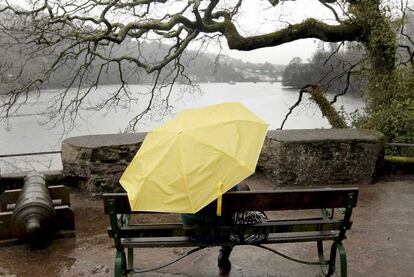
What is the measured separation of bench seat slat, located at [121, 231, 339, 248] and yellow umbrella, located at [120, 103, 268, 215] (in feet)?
1.55

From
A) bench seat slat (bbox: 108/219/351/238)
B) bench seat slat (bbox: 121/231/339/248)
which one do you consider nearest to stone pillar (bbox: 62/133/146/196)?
bench seat slat (bbox: 121/231/339/248)

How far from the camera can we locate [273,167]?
7.71 m

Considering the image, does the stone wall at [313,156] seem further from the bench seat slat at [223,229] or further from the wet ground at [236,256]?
the bench seat slat at [223,229]

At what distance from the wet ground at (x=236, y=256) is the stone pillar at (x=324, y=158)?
1.48 metres

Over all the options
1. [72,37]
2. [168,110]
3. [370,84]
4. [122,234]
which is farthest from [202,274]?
[168,110]

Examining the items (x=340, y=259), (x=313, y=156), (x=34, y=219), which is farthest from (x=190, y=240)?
(x=313, y=156)

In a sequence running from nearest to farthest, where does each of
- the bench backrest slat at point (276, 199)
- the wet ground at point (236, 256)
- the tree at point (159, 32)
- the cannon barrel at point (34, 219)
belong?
the bench backrest slat at point (276, 199) → the wet ground at point (236, 256) → the cannon barrel at point (34, 219) → the tree at point (159, 32)

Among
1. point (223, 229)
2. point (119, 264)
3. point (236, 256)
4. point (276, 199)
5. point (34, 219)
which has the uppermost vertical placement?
point (276, 199)

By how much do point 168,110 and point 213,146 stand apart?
48.4ft

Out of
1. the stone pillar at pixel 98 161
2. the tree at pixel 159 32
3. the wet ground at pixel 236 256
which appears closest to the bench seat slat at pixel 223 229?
the wet ground at pixel 236 256

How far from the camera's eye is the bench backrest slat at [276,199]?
3.48 metres

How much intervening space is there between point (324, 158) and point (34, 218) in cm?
431

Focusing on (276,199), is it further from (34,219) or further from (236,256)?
(34,219)

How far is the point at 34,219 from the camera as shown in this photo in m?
4.93
